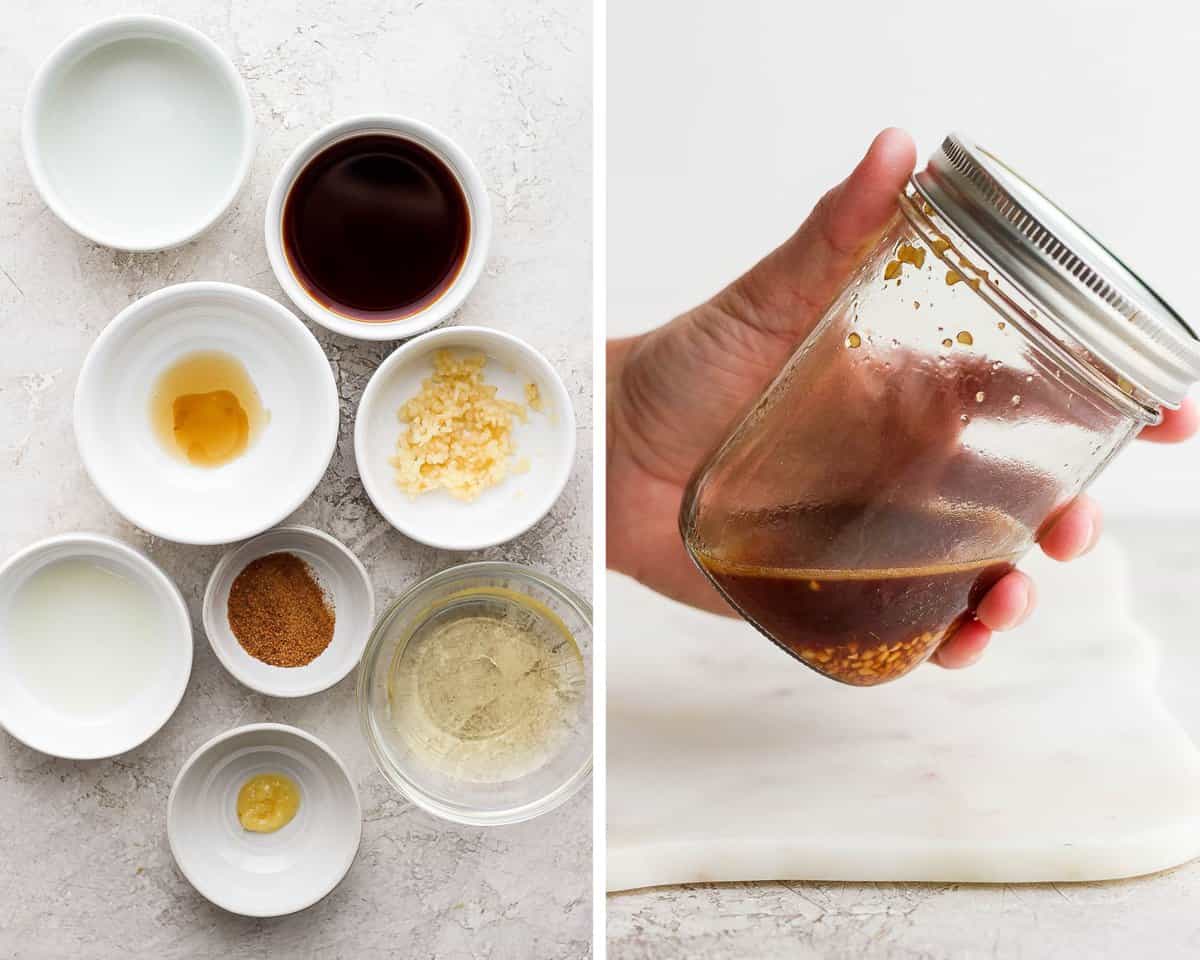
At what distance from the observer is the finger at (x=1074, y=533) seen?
469mm

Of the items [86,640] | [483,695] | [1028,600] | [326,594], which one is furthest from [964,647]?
[86,640]

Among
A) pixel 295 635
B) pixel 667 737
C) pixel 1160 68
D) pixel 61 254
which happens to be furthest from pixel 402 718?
pixel 1160 68

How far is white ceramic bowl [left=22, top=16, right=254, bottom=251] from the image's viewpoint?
2.31 ft

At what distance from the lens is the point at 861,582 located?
1.35 feet

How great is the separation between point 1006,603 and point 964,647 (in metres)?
0.05

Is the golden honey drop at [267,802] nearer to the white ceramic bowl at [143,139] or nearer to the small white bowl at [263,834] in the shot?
the small white bowl at [263,834]

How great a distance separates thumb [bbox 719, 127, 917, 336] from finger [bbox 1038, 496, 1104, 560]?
135 millimetres

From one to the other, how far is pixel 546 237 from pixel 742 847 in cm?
42

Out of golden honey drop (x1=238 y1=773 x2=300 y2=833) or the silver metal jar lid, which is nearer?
the silver metal jar lid

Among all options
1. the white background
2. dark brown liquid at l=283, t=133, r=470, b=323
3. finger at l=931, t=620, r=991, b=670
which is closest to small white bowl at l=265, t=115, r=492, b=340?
dark brown liquid at l=283, t=133, r=470, b=323

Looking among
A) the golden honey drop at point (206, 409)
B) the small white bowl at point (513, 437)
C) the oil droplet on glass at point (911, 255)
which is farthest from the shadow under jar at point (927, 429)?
the golden honey drop at point (206, 409)

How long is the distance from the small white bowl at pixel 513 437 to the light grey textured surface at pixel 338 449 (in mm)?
26

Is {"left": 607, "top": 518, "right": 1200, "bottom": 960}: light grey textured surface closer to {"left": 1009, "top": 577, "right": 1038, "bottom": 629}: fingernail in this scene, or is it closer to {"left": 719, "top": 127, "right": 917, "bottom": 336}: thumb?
{"left": 1009, "top": 577, "right": 1038, "bottom": 629}: fingernail

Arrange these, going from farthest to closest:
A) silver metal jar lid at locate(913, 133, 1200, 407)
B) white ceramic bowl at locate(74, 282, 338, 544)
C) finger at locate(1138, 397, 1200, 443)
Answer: white ceramic bowl at locate(74, 282, 338, 544) < finger at locate(1138, 397, 1200, 443) < silver metal jar lid at locate(913, 133, 1200, 407)
